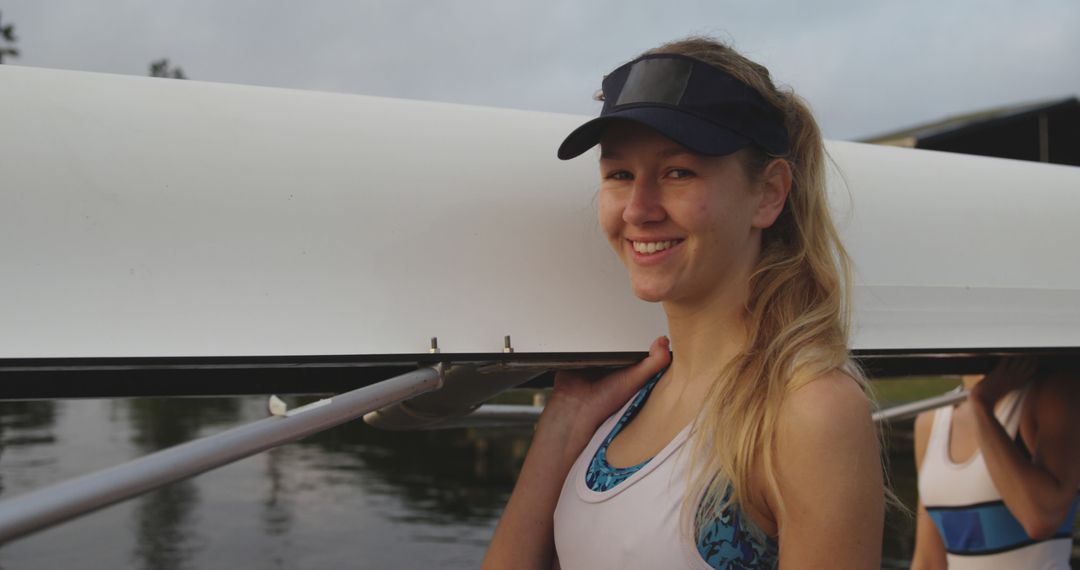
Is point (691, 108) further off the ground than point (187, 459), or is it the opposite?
point (691, 108)

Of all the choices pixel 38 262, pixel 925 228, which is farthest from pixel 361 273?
pixel 925 228

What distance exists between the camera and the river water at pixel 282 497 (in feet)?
23.0

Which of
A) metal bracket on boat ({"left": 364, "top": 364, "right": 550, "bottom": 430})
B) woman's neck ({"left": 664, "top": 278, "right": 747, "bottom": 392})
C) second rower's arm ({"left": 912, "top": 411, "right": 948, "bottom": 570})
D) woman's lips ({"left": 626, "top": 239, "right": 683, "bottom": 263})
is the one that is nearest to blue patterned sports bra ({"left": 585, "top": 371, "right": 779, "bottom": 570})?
woman's neck ({"left": 664, "top": 278, "right": 747, "bottom": 392})

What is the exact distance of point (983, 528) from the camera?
2.85m

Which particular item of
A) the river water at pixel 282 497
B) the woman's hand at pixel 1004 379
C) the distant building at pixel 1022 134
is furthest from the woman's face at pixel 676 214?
the distant building at pixel 1022 134

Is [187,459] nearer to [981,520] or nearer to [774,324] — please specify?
[774,324]

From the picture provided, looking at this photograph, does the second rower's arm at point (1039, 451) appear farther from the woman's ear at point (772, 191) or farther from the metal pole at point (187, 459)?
the metal pole at point (187, 459)

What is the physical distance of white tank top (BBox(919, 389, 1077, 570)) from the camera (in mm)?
2741

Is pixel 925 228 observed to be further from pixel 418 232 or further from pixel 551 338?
pixel 418 232

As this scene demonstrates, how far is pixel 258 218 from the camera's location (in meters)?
1.54

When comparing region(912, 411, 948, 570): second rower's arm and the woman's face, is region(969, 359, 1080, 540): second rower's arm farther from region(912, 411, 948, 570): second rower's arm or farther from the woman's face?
the woman's face

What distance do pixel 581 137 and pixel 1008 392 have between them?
5.65 ft

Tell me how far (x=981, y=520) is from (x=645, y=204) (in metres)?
1.94

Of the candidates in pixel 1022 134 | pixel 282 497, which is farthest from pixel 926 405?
pixel 1022 134
